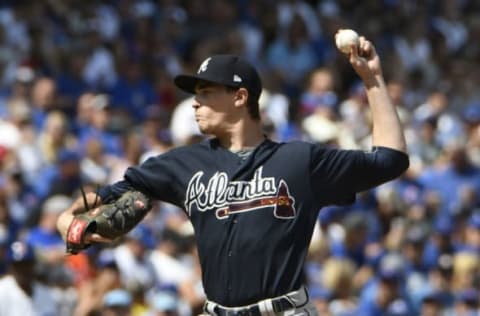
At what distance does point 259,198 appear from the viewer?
5469 millimetres

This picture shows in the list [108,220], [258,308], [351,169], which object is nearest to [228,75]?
[351,169]

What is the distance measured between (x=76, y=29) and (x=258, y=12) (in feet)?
10.2

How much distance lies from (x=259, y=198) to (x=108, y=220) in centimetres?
66

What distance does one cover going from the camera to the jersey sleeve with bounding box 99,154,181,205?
18.5ft

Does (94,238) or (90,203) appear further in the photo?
(90,203)

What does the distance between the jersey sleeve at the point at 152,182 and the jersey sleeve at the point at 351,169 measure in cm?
63

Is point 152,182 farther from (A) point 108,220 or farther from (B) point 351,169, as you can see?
(B) point 351,169

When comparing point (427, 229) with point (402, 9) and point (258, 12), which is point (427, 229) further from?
point (402, 9)

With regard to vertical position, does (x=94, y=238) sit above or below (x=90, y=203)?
below

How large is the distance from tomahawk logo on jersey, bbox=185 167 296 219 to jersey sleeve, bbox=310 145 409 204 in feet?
0.51

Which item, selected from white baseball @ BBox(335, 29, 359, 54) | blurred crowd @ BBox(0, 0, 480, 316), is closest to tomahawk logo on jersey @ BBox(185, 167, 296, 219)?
white baseball @ BBox(335, 29, 359, 54)

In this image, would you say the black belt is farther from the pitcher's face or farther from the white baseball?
the white baseball

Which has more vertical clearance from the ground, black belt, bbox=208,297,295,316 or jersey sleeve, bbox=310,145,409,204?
jersey sleeve, bbox=310,145,409,204

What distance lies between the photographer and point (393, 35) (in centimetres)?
1673
